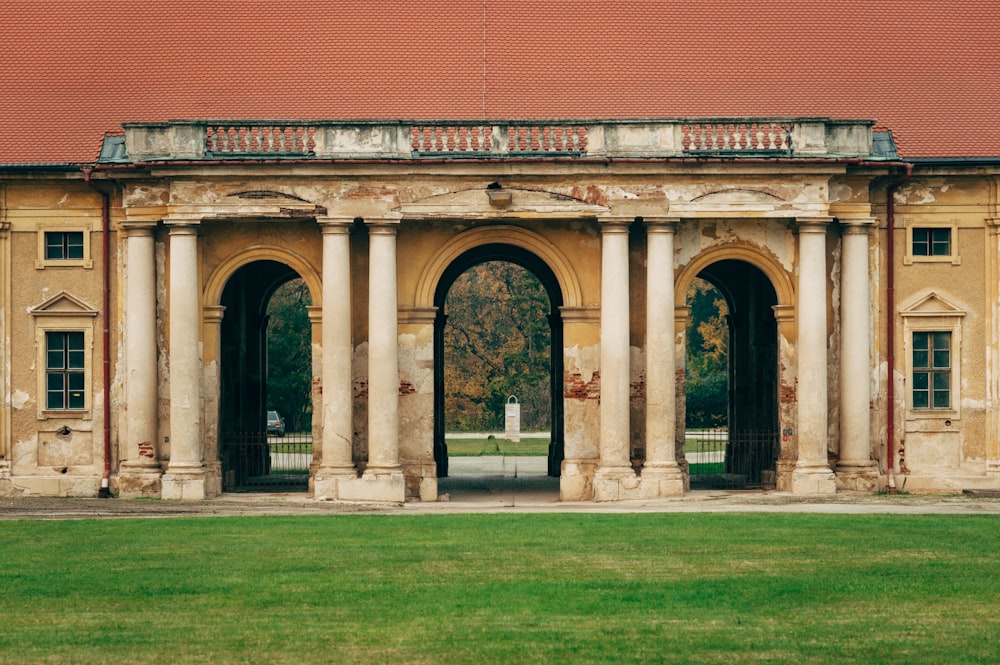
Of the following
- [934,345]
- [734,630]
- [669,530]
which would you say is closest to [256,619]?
[734,630]

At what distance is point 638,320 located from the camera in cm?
3409

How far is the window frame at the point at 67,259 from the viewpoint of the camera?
113ft

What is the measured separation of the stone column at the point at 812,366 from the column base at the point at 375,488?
25.9 ft

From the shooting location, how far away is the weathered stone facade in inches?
1296

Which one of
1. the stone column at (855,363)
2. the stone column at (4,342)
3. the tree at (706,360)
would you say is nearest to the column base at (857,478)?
the stone column at (855,363)

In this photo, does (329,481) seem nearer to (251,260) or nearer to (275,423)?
(251,260)

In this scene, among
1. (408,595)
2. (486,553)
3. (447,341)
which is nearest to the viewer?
(408,595)

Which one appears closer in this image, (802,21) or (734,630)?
(734,630)

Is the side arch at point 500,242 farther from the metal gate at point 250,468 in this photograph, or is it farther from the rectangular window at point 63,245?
the rectangular window at point 63,245

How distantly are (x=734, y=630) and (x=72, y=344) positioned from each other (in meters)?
22.0

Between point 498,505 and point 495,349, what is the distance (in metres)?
40.0

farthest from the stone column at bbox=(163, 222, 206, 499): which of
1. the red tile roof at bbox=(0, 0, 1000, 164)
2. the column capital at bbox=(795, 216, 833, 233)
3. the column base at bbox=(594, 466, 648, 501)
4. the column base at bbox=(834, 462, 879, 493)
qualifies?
the column base at bbox=(834, 462, 879, 493)

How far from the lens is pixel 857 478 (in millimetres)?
33500

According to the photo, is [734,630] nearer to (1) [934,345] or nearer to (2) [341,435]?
(2) [341,435]
